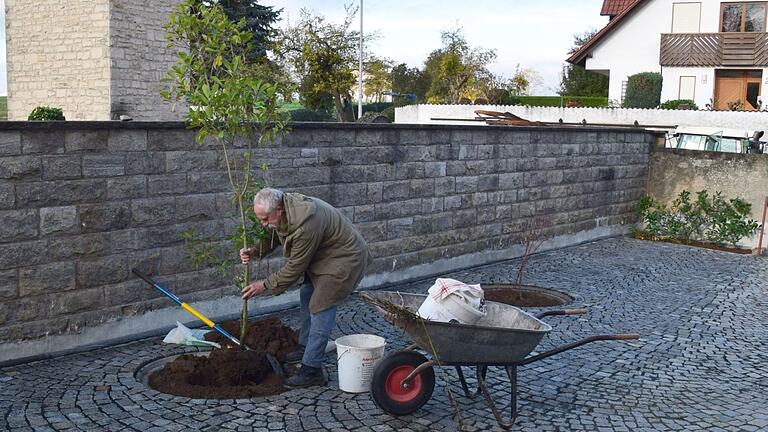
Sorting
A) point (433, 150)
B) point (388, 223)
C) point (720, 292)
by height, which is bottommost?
point (720, 292)

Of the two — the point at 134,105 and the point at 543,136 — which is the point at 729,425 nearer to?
the point at 543,136

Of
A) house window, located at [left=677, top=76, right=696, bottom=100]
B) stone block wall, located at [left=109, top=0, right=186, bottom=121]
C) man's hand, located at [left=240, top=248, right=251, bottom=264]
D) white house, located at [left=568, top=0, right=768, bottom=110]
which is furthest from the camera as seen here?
house window, located at [left=677, top=76, right=696, bottom=100]

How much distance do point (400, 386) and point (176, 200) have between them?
3363 mm

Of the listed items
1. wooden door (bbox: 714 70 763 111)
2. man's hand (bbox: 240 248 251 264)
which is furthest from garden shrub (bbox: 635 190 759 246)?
wooden door (bbox: 714 70 763 111)

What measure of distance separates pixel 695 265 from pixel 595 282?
267 cm

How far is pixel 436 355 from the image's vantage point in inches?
221

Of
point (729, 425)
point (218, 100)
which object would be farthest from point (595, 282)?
point (218, 100)

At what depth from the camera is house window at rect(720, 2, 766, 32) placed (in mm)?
36844

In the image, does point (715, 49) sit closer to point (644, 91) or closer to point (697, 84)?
point (697, 84)

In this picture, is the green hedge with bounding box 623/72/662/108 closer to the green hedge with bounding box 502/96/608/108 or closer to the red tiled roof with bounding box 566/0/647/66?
the green hedge with bounding box 502/96/608/108

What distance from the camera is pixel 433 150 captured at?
37.0ft

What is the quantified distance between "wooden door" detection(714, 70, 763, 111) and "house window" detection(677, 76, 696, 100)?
3.51ft

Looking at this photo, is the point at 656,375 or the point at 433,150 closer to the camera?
the point at 656,375

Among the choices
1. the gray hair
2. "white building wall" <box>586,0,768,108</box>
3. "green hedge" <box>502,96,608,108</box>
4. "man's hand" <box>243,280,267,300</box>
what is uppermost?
"white building wall" <box>586,0,768,108</box>
